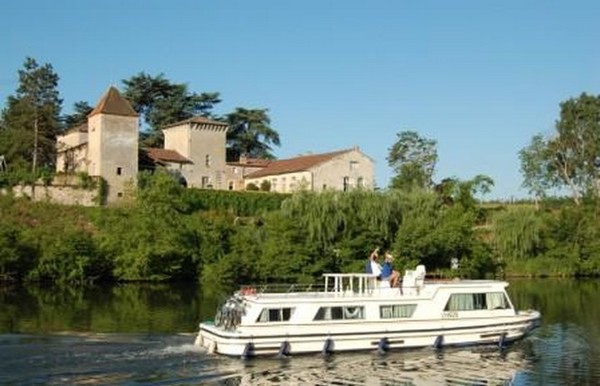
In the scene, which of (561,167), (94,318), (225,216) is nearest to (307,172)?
(225,216)

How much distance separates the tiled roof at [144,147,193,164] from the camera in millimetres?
86562

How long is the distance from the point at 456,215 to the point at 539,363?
44463 millimetres

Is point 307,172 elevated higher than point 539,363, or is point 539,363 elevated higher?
point 307,172

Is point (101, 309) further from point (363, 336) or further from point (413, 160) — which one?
point (413, 160)

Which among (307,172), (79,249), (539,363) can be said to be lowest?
(539,363)

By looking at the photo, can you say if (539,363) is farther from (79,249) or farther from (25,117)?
(25,117)

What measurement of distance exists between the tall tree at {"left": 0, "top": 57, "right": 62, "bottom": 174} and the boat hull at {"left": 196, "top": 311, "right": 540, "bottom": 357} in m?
57.2

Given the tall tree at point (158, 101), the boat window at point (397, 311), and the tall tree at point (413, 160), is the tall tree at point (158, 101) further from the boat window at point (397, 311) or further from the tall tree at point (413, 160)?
the boat window at point (397, 311)

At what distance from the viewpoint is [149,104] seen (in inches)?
4274

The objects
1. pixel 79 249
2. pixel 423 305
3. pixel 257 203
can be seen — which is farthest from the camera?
pixel 257 203

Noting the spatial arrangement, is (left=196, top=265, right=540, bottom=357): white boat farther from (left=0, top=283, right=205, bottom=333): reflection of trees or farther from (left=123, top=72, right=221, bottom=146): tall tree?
(left=123, top=72, right=221, bottom=146): tall tree

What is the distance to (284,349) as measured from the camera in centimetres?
2780

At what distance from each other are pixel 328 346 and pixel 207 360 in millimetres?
4369

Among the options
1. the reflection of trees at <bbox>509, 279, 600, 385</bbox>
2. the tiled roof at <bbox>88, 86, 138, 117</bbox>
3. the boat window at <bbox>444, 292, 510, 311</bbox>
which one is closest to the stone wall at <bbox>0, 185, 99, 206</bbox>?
the tiled roof at <bbox>88, 86, 138, 117</bbox>
